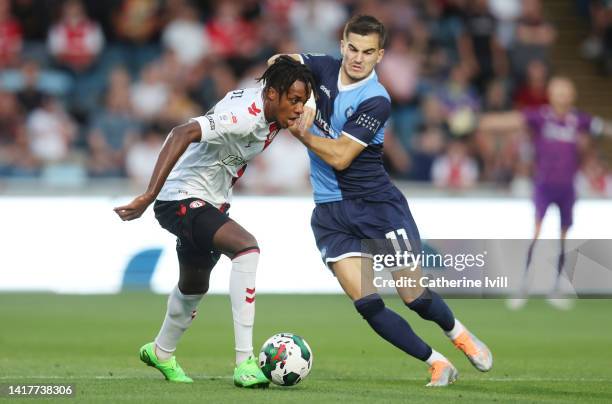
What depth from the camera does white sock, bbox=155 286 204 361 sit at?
8766mm

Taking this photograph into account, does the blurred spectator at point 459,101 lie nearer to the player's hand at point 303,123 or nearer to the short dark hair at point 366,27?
the short dark hair at point 366,27

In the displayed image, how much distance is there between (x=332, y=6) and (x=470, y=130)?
10.5 feet

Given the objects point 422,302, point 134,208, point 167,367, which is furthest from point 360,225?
point 134,208

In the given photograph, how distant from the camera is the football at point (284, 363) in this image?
8305mm

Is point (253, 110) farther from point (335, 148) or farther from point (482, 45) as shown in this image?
point (482, 45)

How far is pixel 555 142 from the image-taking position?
1505 centimetres

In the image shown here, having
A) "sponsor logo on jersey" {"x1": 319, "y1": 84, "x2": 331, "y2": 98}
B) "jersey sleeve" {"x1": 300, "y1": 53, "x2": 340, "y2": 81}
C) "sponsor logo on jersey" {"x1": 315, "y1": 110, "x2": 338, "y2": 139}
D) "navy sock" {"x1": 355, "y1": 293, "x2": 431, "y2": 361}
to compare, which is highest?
"jersey sleeve" {"x1": 300, "y1": 53, "x2": 340, "y2": 81}

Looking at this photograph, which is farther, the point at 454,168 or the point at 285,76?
the point at 454,168

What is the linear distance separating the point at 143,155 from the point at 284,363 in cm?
949

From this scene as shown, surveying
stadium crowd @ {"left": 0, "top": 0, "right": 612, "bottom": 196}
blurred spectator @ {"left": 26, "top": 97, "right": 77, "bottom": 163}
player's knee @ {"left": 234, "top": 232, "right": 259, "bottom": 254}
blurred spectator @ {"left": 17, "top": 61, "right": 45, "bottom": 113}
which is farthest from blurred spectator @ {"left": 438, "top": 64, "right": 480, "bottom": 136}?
player's knee @ {"left": 234, "top": 232, "right": 259, "bottom": 254}

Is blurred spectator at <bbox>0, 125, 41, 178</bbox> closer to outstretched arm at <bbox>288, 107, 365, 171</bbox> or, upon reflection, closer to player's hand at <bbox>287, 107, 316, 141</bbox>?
outstretched arm at <bbox>288, 107, 365, 171</bbox>

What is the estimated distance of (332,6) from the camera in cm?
1983

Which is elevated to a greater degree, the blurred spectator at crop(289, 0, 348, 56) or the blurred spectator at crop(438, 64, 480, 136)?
the blurred spectator at crop(289, 0, 348, 56)

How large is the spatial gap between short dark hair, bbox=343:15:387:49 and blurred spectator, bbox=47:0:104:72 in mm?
10360
